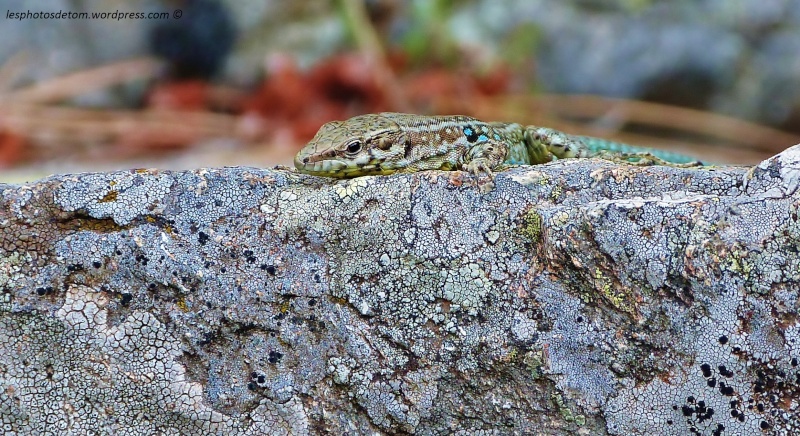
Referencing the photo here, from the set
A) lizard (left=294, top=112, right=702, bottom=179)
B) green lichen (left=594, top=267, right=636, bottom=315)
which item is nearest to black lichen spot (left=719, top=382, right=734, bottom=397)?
green lichen (left=594, top=267, right=636, bottom=315)

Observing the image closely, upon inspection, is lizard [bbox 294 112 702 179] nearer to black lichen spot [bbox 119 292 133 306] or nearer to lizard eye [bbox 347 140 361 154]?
lizard eye [bbox 347 140 361 154]

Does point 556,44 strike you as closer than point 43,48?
No

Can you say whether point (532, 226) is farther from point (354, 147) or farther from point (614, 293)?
point (354, 147)

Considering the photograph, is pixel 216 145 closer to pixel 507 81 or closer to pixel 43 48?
pixel 43 48

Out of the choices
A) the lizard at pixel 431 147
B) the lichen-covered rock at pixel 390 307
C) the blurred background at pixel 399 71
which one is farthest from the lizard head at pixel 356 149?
the blurred background at pixel 399 71

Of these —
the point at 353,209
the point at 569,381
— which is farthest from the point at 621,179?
the point at 353,209

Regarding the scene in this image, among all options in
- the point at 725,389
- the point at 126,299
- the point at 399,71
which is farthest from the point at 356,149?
the point at 399,71

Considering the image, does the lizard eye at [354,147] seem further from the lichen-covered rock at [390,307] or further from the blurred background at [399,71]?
the blurred background at [399,71]
